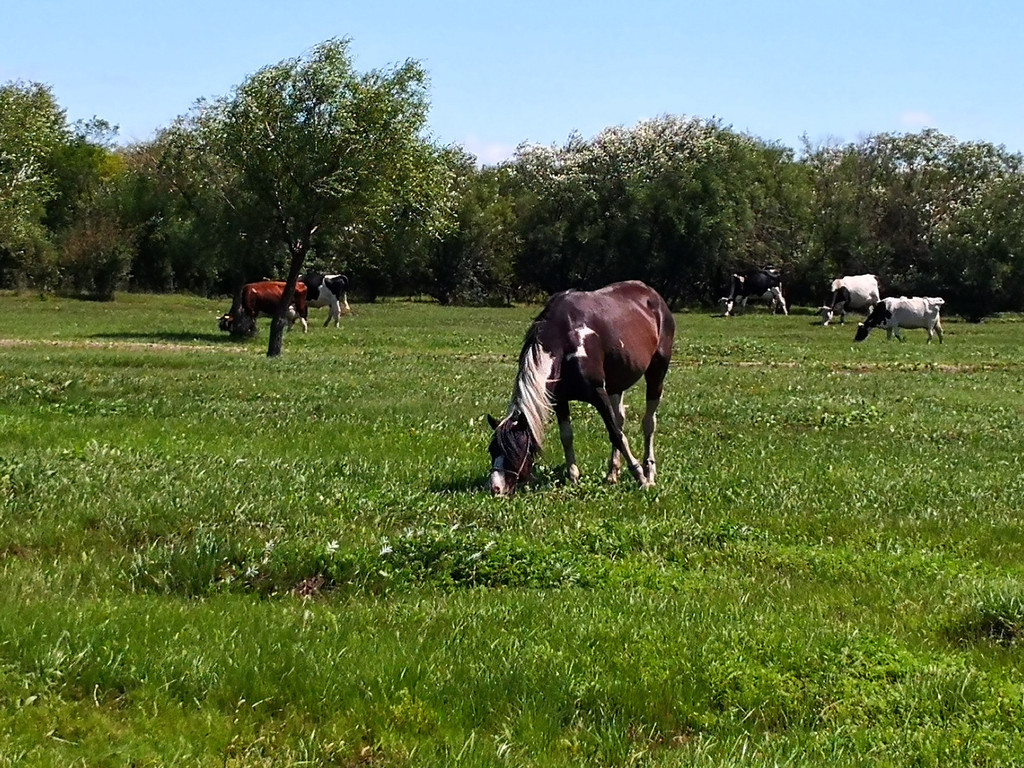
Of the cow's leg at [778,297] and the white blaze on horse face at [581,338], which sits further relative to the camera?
the cow's leg at [778,297]

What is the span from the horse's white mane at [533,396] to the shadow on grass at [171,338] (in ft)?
88.9

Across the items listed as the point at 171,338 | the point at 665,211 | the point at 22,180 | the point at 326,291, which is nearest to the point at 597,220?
the point at 665,211

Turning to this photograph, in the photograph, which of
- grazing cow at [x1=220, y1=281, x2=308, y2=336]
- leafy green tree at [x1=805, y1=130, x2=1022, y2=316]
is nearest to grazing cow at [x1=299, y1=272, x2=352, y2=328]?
grazing cow at [x1=220, y1=281, x2=308, y2=336]

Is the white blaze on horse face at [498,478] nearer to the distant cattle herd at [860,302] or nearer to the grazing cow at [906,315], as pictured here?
the distant cattle herd at [860,302]

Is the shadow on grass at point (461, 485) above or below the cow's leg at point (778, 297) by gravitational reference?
below

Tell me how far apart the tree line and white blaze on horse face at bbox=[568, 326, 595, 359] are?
4009 cm

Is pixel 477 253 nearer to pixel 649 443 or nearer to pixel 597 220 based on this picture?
pixel 597 220

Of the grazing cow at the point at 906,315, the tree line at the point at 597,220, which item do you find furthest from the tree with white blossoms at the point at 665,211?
the grazing cow at the point at 906,315

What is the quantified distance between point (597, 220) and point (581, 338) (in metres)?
62.0

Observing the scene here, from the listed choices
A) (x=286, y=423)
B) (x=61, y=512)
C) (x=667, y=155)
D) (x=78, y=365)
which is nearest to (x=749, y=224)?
(x=667, y=155)

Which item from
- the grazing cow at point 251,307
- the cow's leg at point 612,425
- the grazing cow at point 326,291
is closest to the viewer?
the cow's leg at point 612,425

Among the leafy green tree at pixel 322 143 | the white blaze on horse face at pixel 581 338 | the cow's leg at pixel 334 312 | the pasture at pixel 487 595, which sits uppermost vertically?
the leafy green tree at pixel 322 143

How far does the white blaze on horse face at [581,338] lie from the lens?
12.9 metres

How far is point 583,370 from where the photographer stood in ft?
42.0
